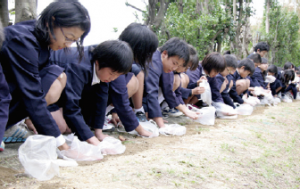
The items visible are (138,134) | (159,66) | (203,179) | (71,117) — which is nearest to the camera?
(203,179)

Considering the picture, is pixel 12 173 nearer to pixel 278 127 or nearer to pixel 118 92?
pixel 118 92

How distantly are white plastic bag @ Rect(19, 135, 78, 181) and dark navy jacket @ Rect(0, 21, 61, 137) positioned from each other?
20cm

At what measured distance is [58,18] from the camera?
1.79 m

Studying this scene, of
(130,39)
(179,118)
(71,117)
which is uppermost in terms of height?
(130,39)

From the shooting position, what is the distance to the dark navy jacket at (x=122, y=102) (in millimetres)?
2607

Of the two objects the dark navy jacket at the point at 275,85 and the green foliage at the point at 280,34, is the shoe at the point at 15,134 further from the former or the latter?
the green foliage at the point at 280,34

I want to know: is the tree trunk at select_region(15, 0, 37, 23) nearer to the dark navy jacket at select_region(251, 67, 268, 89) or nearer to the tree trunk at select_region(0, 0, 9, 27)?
the tree trunk at select_region(0, 0, 9, 27)

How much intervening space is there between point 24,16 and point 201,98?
2.54 metres

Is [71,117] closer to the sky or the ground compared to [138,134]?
closer to the sky

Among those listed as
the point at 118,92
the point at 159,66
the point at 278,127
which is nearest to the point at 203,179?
the point at 118,92

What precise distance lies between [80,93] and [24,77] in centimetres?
61

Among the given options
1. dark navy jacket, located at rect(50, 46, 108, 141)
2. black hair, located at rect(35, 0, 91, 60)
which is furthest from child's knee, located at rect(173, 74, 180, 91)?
black hair, located at rect(35, 0, 91, 60)

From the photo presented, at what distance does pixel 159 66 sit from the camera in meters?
3.26

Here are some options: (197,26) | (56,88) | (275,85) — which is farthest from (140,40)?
(275,85)
